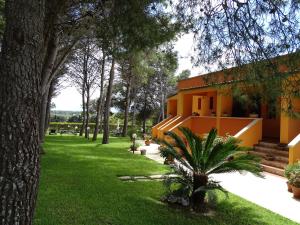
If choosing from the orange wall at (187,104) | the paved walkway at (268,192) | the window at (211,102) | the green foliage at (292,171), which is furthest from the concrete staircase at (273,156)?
the orange wall at (187,104)

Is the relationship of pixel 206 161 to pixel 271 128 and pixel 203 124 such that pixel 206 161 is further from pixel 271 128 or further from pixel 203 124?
pixel 203 124

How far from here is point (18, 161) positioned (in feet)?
11.3

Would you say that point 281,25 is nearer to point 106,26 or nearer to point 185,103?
point 106,26

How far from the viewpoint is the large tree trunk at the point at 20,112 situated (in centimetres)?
342

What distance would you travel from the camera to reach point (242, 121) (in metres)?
18.5

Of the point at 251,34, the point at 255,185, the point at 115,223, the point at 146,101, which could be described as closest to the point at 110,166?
the point at 255,185

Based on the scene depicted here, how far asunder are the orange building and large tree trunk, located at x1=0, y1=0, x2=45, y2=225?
434 cm

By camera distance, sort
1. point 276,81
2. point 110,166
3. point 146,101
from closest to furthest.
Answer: point 276,81
point 110,166
point 146,101

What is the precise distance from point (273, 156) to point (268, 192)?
445 centimetres

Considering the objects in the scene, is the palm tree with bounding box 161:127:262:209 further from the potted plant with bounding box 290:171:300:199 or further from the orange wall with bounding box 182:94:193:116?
the orange wall with bounding box 182:94:193:116

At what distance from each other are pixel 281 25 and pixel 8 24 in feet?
16.3

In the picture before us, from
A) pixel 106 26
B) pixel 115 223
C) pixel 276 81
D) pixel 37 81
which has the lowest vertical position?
pixel 115 223

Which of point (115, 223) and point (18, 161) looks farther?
point (115, 223)

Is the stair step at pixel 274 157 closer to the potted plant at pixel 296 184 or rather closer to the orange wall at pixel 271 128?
the potted plant at pixel 296 184
